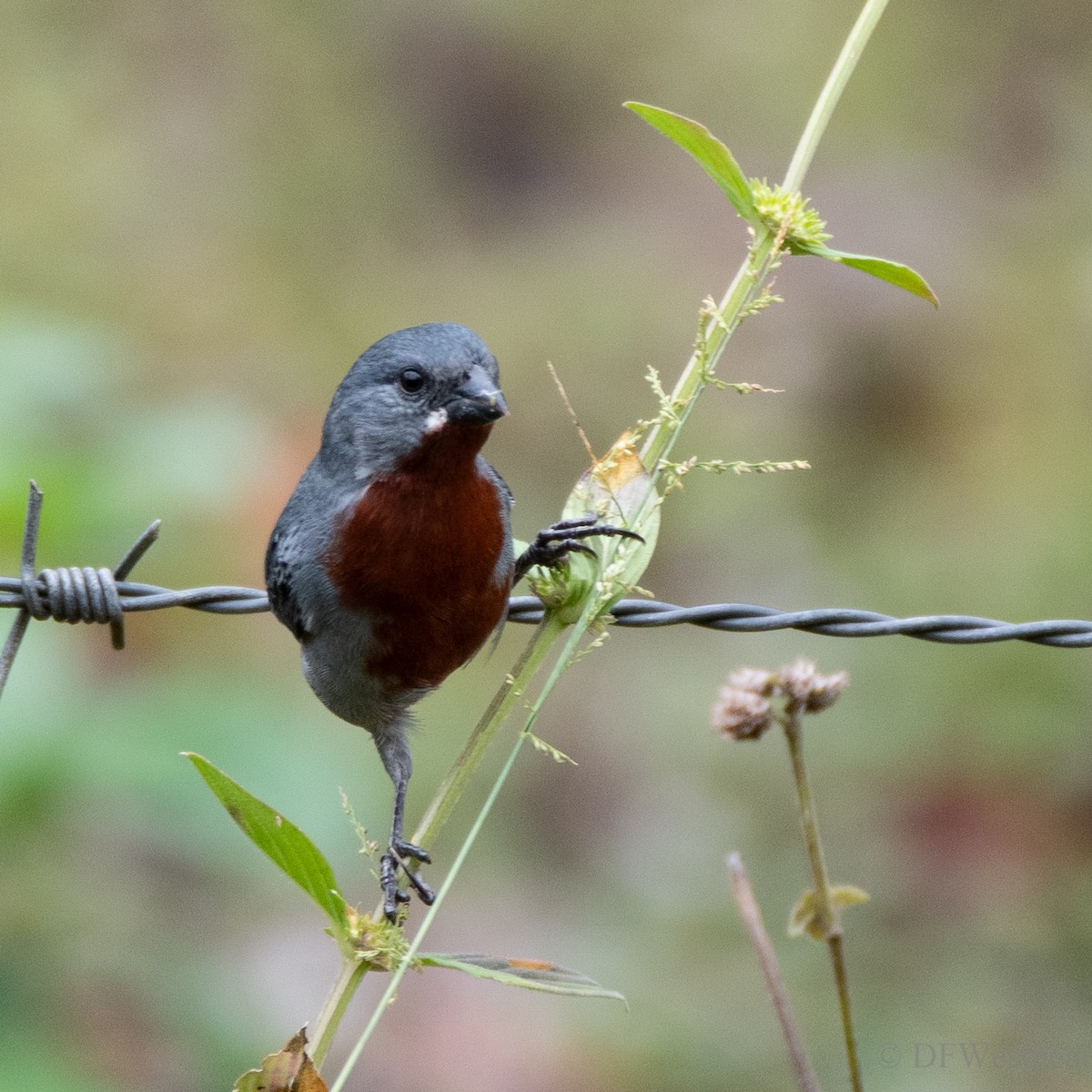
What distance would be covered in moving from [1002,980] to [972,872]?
539 mm

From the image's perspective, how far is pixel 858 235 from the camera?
9102 mm

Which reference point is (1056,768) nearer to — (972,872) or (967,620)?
(972,872)

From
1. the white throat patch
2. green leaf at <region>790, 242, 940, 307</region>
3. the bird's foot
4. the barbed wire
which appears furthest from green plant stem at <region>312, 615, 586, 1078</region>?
the white throat patch

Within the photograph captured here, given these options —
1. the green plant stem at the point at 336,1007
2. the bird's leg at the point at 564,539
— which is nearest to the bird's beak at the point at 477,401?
the bird's leg at the point at 564,539

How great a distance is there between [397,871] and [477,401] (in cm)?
86

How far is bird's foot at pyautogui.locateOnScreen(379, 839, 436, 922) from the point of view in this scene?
2.22 meters

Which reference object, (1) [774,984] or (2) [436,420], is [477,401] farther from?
(1) [774,984]

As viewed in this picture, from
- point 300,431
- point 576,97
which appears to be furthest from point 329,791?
point 576,97

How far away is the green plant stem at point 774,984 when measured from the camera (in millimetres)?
1897

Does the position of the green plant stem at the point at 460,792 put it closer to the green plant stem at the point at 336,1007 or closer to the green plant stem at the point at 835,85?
the green plant stem at the point at 336,1007

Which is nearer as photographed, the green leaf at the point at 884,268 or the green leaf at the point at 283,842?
the green leaf at the point at 283,842

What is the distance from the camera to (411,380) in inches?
114

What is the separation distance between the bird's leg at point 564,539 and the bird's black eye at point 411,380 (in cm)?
37

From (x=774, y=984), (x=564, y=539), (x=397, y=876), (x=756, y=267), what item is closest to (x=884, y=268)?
(x=756, y=267)
